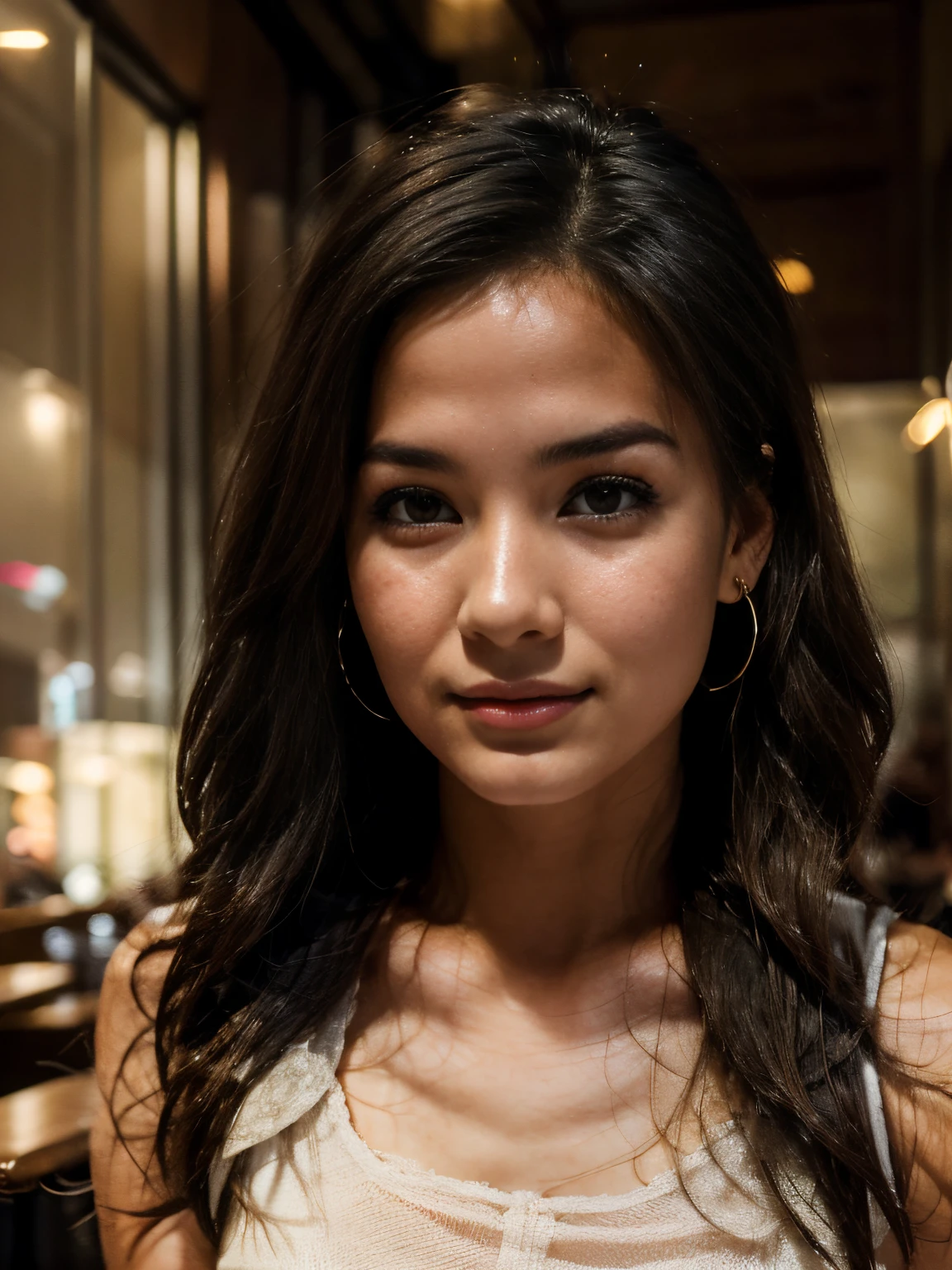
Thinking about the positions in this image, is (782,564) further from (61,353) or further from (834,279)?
(834,279)

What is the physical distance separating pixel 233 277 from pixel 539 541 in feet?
5.20

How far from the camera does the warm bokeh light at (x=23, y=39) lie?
154cm

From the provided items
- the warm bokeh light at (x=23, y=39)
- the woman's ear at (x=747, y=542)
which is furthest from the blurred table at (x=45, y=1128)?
the warm bokeh light at (x=23, y=39)

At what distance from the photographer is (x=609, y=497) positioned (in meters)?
1.03

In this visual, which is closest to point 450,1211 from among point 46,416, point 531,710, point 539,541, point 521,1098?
point 521,1098

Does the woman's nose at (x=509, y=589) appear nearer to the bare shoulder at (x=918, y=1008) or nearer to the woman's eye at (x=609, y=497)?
the woman's eye at (x=609, y=497)

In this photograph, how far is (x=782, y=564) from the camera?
Answer: 3.90ft

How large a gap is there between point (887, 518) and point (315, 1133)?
5.43ft

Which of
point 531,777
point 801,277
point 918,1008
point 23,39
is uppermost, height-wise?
point 23,39

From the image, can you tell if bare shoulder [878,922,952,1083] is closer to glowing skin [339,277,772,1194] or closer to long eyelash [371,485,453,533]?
glowing skin [339,277,772,1194]

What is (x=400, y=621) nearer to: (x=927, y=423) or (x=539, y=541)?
(x=539, y=541)

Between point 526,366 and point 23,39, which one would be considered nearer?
point 526,366

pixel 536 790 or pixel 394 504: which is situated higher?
pixel 394 504

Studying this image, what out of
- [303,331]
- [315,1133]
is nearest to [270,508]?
[303,331]
